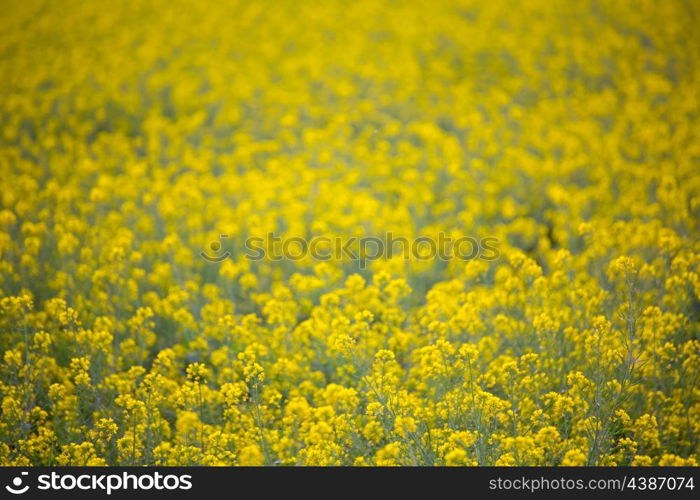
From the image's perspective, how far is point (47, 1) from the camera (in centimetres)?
1020

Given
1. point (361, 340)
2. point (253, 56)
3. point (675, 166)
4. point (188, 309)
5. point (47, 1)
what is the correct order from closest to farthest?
point (361, 340) < point (188, 309) < point (675, 166) < point (253, 56) < point (47, 1)

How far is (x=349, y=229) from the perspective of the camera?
19.1ft

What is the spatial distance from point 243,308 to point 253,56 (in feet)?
16.7

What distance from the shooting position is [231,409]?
365cm

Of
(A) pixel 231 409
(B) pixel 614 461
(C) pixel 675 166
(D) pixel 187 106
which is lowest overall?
(B) pixel 614 461

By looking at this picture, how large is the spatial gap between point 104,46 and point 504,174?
19.5 feet

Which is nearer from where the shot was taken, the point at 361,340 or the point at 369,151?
Result: the point at 361,340

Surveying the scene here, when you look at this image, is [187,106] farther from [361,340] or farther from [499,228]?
[361,340]

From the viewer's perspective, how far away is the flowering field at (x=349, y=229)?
3.62 metres

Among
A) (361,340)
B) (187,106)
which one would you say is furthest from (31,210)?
(361,340)

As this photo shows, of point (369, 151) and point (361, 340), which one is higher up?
point (369, 151)

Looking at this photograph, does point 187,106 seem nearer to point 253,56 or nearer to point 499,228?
point 253,56

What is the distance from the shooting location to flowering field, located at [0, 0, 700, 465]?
11.9 feet
